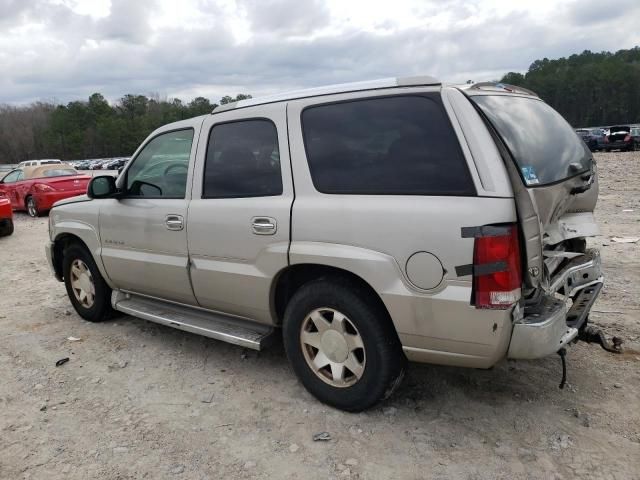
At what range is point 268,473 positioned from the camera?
9.05 ft

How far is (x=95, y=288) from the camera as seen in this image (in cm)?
499

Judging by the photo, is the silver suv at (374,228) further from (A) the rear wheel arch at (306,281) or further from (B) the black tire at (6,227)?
(B) the black tire at (6,227)

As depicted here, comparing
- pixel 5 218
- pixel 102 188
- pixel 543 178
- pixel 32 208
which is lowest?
pixel 32 208

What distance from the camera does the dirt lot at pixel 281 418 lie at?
9.12 ft

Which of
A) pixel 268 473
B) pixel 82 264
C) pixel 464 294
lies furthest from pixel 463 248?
pixel 82 264

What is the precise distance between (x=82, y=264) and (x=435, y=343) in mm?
3749

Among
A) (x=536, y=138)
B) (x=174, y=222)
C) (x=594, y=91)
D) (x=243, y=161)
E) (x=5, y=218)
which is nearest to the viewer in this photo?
(x=536, y=138)

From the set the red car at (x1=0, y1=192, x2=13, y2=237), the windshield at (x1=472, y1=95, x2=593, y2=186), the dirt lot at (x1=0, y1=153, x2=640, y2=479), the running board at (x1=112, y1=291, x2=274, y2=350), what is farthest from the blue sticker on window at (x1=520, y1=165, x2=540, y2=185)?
the red car at (x1=0, y1=192, x2=13, y2=237)

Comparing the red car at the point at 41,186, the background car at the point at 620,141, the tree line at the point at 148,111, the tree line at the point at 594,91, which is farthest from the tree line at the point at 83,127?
the red car at the point at 41,186

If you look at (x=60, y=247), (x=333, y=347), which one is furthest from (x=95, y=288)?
(x=333, y=347)

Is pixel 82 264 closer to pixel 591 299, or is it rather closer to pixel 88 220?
pixel 88 220

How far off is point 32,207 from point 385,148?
530 inches

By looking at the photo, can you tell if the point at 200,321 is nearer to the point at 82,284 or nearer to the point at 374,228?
the point at 374,228

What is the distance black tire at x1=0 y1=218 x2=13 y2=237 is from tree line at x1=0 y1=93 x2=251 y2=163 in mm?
86431
